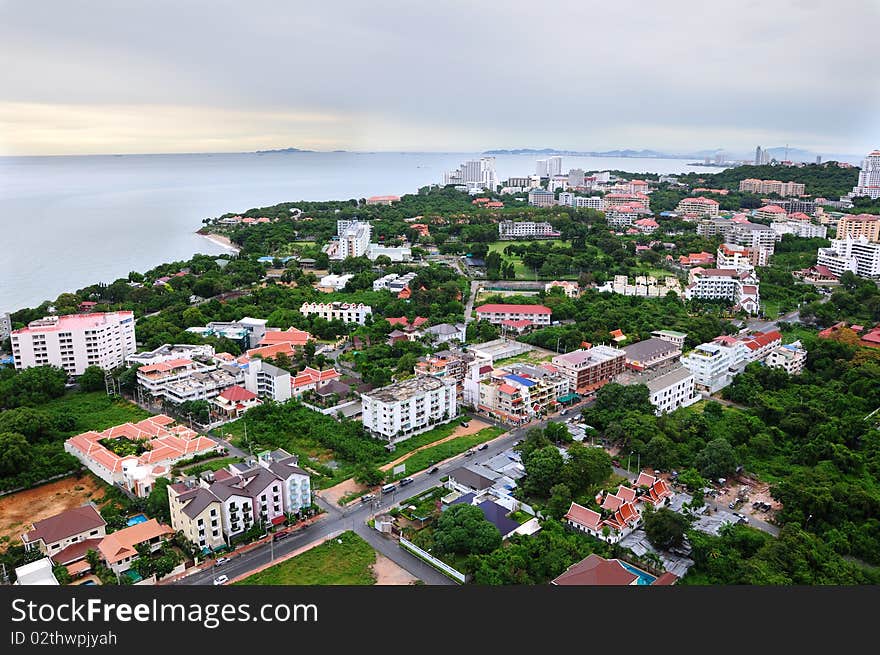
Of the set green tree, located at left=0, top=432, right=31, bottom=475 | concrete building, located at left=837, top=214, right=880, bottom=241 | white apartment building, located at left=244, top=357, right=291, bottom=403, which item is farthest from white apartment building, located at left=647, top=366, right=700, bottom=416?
concrete building, located at left=837, top=214, right=880, bottom=241

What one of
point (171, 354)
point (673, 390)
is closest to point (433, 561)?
point (673, 390)

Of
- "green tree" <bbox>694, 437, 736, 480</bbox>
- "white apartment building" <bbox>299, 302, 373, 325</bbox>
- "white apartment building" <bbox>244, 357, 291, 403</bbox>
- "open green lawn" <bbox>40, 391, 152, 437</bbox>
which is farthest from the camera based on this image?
"white apartment building" <bbox>299, 302, 373, 325</bbox>

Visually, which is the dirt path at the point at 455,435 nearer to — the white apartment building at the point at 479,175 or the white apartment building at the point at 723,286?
the white apartment building at the point at 723,286

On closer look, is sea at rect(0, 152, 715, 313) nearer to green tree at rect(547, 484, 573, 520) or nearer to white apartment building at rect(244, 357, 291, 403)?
white apartment building at rect(244, 357, 291, 403)

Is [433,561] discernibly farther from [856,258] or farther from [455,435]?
[856,258]

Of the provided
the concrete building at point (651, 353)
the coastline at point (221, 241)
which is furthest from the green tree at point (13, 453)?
the coastline at point (221, 241)

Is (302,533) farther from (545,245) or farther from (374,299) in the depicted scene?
(545,245)
